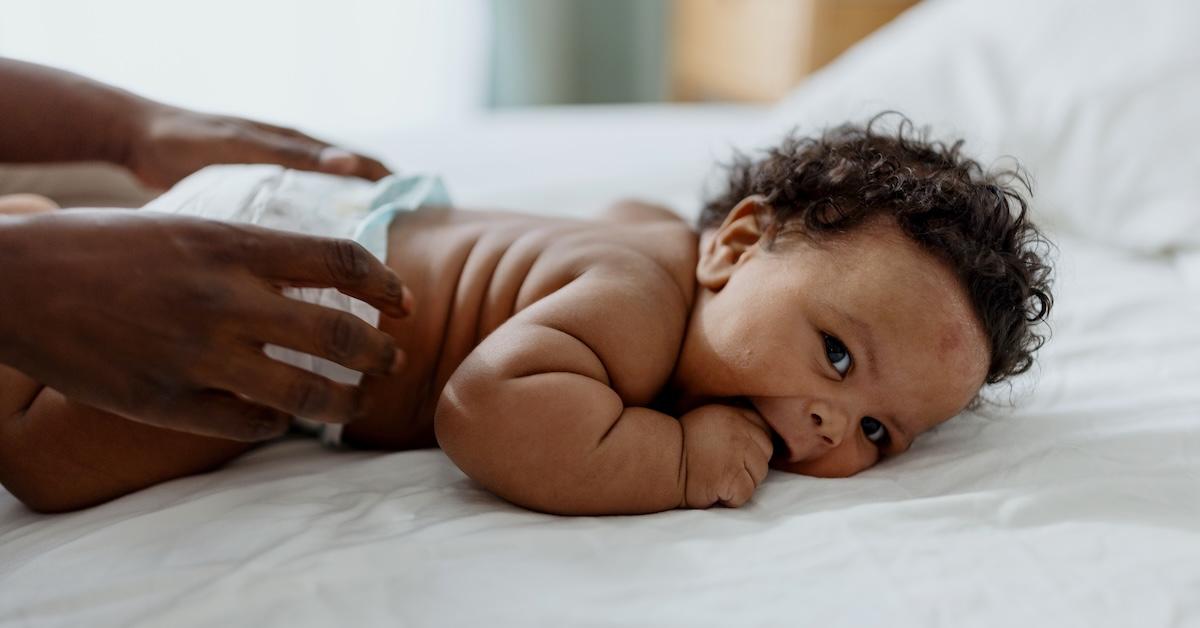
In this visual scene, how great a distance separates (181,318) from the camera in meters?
0.66

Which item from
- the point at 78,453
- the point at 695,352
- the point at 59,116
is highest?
the point at 59,116

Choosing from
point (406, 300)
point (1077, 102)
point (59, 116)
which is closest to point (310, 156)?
point (59, 116)

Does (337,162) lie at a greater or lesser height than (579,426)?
greater

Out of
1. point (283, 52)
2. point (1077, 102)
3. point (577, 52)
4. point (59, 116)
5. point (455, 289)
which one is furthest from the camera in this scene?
point (577, 52)

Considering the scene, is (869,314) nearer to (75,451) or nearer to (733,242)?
(733,242)

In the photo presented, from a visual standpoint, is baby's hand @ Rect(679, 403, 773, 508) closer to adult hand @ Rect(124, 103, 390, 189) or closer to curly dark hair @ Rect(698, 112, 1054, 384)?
curly dark hair @ Rect(698, 112, 1054, 384)

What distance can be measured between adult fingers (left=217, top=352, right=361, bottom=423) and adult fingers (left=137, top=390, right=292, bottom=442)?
1 cm

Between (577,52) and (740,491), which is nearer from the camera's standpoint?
(740,491)

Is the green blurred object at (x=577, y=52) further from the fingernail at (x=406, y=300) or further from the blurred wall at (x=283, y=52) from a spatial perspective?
the fingernail at (x=406, y=300)

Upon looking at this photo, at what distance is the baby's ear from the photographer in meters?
1.02

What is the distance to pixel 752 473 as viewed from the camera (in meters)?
0.88

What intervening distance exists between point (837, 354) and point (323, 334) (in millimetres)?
470

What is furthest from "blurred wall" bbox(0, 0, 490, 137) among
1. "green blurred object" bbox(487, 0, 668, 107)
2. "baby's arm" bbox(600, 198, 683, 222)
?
"baby's arm" bbox(600, 198, 683, 222)

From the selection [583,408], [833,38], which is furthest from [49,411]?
[833,38]
